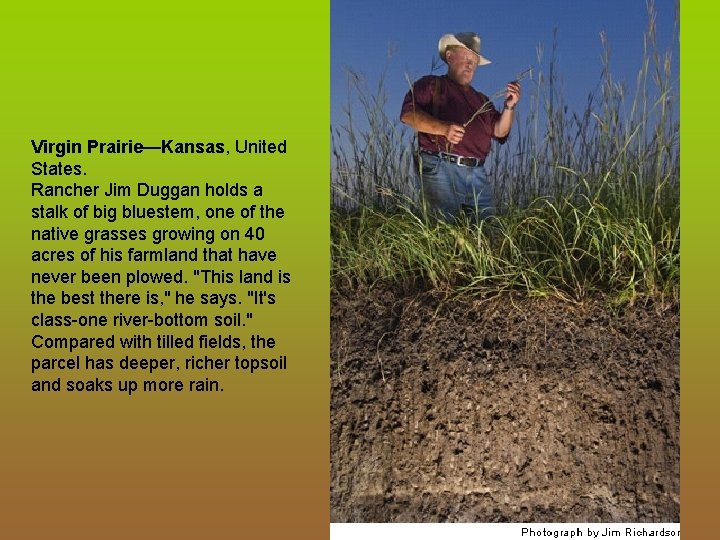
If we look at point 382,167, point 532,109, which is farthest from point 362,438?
point 532,109

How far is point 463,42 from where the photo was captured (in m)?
3.02

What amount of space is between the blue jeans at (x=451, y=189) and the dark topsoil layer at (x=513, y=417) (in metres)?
0.56

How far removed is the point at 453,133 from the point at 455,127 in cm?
3

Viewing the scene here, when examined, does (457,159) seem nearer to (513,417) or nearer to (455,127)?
(455,127)

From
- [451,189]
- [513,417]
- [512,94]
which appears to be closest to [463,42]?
[512,94]

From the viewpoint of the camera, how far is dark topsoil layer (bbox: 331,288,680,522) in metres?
2.54

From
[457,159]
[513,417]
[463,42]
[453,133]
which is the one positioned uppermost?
[463,42]

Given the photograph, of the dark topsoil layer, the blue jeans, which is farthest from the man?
the dark topsoil layer

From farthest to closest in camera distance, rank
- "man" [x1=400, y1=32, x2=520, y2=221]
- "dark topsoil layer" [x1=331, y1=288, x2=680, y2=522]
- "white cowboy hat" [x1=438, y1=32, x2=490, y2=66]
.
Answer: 1. "man" [x1=400, y1=32, x2=520, y2=221]
2. "white cowboy hat" [x1=438, y1=32, x2=490, y2=66]
3. "dark topsoil layer" [x1=331, y1=288, x2=680, y2=522]

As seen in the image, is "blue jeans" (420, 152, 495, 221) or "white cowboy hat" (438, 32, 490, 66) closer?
"white cowboy hat" (438, 32, 490, 66)

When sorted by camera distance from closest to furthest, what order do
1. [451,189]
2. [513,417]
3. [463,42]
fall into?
[513,417], [463,42], [451,189]

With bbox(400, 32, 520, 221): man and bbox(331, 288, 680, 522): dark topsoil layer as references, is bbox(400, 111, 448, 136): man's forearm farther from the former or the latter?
bbox(331, 288, 680, 522): dark topsoil layer

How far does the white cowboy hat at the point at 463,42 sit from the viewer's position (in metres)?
Result: 2.98

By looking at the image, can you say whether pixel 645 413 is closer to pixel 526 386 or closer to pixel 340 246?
pixel 526 386
